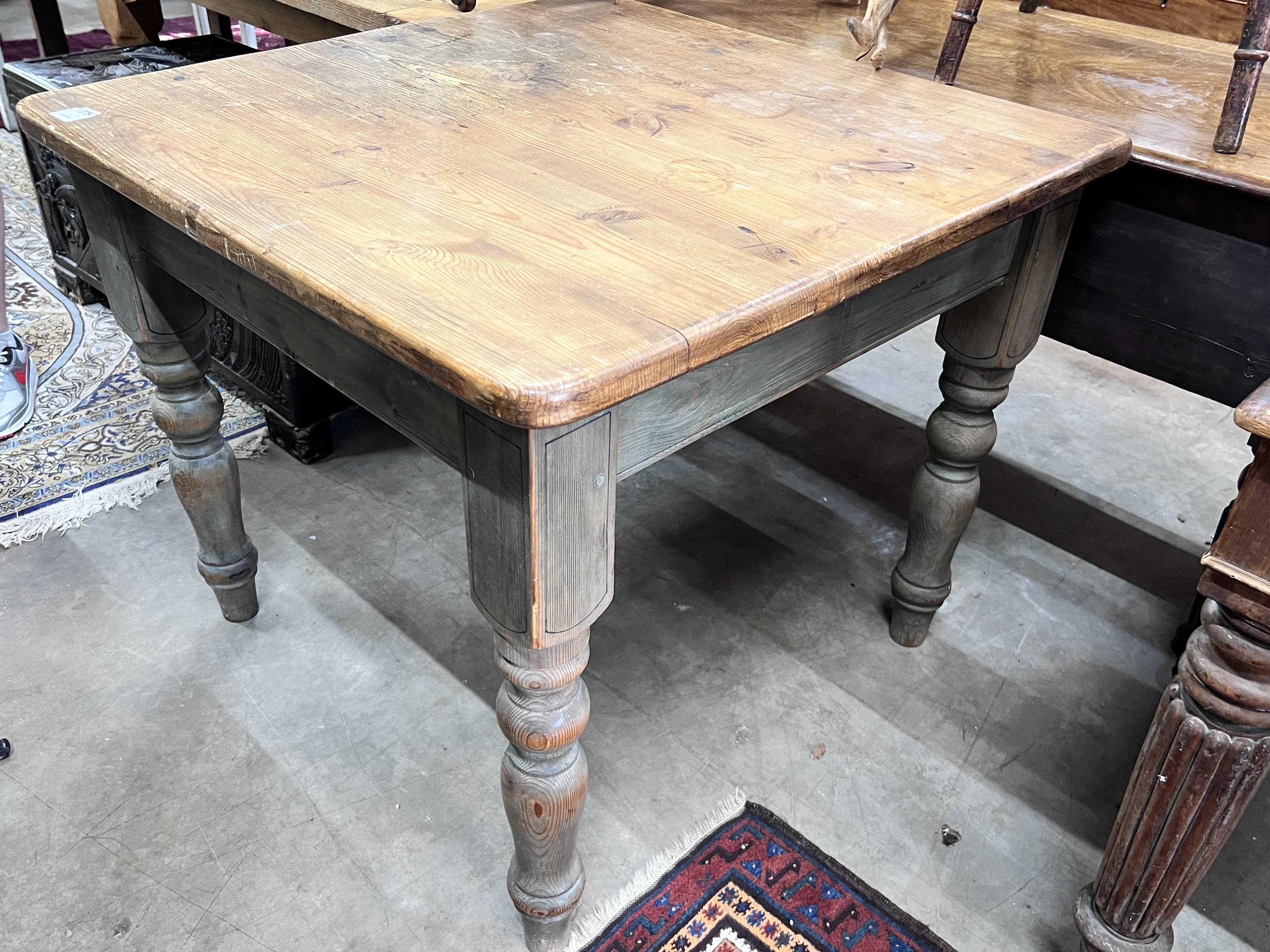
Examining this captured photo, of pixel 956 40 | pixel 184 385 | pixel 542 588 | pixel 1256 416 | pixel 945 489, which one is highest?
pixel 956 40

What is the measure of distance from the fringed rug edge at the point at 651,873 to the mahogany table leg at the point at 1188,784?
0.41 meters

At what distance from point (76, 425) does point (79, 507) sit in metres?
0.30

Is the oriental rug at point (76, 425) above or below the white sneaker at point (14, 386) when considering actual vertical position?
below

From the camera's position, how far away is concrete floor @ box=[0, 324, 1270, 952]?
3.87 ft

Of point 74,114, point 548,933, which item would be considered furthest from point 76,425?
point 548,933

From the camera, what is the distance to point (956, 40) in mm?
1311

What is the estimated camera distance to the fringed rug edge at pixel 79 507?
1.69 meters

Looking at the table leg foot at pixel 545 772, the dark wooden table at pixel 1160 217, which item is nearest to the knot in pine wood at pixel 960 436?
the dark wooden table at pixel 1160 217

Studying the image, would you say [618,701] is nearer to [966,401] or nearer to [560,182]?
[966,401]

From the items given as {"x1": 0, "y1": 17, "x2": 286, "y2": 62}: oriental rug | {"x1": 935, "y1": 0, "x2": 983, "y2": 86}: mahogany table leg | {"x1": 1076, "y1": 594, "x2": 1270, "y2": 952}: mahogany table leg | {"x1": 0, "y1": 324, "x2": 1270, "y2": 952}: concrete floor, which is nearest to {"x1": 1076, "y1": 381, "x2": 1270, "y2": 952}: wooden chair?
{"x1": 1076, "y1": 594, "x2": 1270, "y2": 952}: mahogany table leg

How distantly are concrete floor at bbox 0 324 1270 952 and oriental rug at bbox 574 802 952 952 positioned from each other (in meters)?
0.04

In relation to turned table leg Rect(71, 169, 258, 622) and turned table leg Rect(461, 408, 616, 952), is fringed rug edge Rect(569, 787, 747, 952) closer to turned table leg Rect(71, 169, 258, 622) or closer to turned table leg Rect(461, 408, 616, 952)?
turned table leg Rect(461, 408, 616, 952)

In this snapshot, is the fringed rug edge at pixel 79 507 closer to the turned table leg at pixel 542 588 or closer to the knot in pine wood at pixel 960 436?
the turned table leg at pixel 542 588

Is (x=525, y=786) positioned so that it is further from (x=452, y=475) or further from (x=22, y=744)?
(x=452, y=475)
